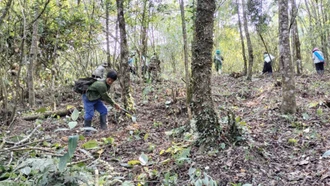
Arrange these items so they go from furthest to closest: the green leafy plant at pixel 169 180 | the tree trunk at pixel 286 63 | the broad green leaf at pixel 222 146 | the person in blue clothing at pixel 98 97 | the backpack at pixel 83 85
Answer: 1. the backpack at pixel 83 85
2. the person in blue clothing at pixel 98 97
3. the tree trunk at pixel 286 63
4. the broad green leaf at pixel 222 146
5. the green leafy plant at pixel 169 180

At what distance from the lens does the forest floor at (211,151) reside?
11.8 ft

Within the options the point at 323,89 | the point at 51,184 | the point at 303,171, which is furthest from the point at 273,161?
the point at 323,89

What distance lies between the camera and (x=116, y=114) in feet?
23.7

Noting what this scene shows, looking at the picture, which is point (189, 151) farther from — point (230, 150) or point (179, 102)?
point (179, 102)

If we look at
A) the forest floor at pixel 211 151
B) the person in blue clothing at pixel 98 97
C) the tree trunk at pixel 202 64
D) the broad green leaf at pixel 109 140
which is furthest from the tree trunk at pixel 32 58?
the tree trunk at pixel 202 64

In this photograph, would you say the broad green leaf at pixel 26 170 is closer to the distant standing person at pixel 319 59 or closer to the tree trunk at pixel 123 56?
the tree trunk at pixel 123 56

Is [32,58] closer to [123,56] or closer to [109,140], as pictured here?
[123,56]

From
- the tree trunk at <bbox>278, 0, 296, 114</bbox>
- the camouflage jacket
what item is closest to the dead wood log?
the camouflage jacket

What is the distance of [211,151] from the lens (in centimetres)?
416

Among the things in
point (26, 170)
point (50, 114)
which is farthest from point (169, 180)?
point (50, 114)

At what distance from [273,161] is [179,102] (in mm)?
3743

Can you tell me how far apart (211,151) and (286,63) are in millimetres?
2723

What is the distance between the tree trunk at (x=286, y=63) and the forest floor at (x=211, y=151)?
247 mm

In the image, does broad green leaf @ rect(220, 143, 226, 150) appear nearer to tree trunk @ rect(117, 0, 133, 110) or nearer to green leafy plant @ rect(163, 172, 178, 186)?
green leafy plant @ rect(163, 172, 178, 186)
